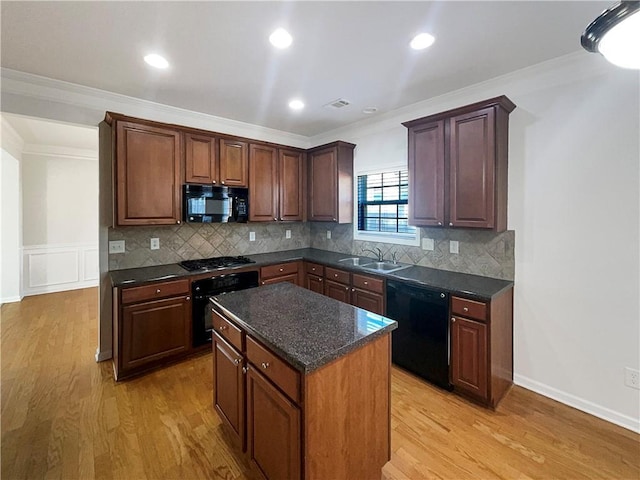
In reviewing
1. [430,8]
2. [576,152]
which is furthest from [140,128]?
[576,152]

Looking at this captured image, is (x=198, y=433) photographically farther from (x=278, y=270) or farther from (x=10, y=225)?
(x=10, y=225)

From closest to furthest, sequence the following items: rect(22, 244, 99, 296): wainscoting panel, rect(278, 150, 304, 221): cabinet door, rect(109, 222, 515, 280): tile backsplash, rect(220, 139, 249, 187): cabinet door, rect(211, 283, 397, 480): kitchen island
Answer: rect(211, 283, 397, 480): kitchen island → rect(109, 222, 515, 280): tile backsplash → rect(220, 139, 249, 187): cabinet door → rect(278, 150, 304, 221): cabinet door → rect(22, 244, 99, 296): wainscoting panel

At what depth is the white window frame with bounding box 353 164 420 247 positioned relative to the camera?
135 inches

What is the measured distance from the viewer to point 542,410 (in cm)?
229

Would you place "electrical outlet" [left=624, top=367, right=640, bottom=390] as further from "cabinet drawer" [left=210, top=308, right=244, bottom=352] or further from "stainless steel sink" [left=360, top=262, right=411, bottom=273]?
"cabinet drawer" [left=210, top=308, right=244, bottom=352]

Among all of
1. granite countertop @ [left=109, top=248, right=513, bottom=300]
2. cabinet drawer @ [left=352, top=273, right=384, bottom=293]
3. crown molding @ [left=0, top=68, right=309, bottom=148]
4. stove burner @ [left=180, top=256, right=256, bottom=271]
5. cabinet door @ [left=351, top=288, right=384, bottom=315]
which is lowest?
cabinet door @ [left=351, top=288, right=384, bottom=315]

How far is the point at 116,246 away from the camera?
3.11 meters

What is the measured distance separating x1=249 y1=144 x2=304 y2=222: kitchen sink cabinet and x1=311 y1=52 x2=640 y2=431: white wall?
246cm

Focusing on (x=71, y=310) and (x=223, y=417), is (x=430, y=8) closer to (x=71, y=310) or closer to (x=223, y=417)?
(x=223, y=417)

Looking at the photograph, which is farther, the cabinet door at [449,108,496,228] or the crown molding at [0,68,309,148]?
the crown molding at [0,68,309,148]

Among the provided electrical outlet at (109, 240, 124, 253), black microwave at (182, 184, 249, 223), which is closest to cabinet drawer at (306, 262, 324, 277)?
black microwave at (182, 184, 249, 223)

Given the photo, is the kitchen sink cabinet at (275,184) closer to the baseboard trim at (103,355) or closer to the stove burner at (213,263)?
the stove burner at (213,263)

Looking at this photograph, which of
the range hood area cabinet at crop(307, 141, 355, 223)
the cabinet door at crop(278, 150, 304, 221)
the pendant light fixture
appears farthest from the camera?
the cabinet door at crop(278, 150, 304, 221)

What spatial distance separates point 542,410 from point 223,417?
95.5 inches
